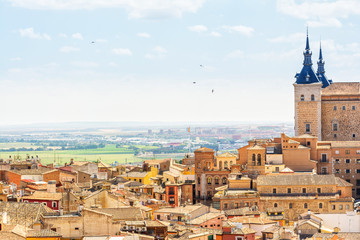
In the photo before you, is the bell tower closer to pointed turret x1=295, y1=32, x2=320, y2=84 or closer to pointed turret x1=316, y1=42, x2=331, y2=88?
pointed turret x1=295, y1=32, x2=320, y2=84

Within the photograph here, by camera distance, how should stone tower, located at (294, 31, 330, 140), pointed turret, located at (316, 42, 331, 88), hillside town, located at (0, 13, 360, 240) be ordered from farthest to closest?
pointed turret, located at (316, 42, 331, 88) < stone tower, located at (294, 31, 330, 140) < hillside town, located at (0, 13, 360, 240)

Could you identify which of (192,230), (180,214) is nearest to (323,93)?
(180,214)

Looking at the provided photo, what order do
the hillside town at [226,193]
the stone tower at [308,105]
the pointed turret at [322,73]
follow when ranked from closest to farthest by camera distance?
the hillside town at [226,193], the stone tower at [308,105], the pointed turret at [322,73]

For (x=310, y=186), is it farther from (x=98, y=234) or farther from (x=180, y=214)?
(x=98, y=234)

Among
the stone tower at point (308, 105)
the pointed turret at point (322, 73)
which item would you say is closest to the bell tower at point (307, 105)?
the stone tower at point (308, 105)

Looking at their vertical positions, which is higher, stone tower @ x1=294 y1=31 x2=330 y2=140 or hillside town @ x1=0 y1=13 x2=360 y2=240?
stone tower @ x1=294 y1=31 x2=330 y2=140

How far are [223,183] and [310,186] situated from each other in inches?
365

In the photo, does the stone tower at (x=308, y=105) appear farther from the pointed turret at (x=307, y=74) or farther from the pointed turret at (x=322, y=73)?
the pointed turret at (x=322, y=73)

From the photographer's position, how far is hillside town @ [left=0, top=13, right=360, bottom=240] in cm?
4547

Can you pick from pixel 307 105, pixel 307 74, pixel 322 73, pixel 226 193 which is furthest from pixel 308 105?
pixel 226 193

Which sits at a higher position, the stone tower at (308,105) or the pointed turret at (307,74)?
the pointed turret at (307,74)

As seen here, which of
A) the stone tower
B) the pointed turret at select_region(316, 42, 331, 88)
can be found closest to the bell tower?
the stone tower

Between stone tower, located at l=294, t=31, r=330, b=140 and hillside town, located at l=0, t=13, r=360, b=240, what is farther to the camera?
stone tower, located at l=294, t=31, r=330, b=140

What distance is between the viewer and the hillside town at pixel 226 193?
45469 mm
